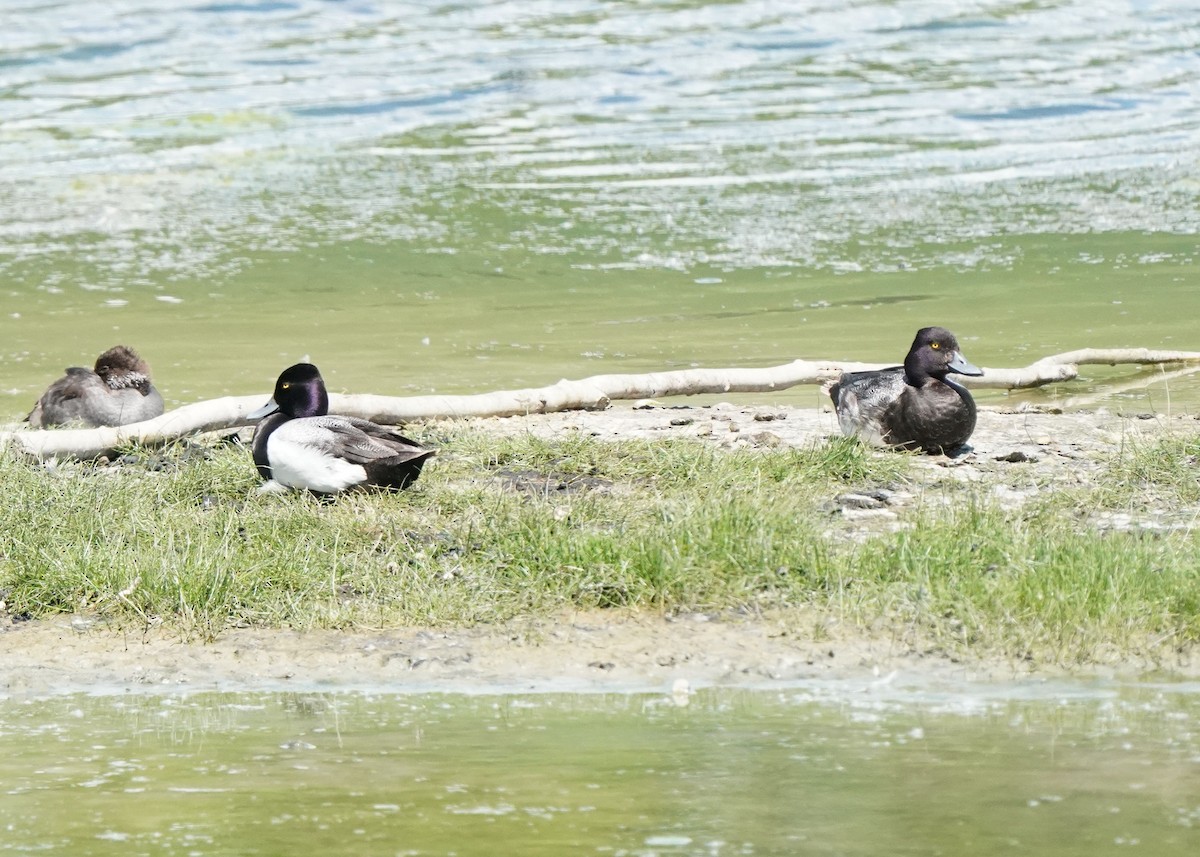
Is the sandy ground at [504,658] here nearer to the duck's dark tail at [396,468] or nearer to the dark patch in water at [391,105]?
the duck's dark tail at [396,468]

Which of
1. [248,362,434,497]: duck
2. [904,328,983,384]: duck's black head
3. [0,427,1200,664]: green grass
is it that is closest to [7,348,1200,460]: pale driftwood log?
[0,427,1200,664]: green grass

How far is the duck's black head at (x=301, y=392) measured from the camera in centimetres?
848

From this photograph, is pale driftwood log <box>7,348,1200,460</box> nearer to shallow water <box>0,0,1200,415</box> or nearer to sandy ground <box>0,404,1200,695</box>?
shallow water <box>0,0,1200,415</box>

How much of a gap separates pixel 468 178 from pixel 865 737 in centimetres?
2124

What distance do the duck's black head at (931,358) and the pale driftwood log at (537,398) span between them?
211 centimetres

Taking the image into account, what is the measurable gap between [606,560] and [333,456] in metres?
1.67

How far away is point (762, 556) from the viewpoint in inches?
271

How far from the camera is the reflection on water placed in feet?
14.3

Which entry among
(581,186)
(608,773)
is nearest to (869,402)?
(608,773)

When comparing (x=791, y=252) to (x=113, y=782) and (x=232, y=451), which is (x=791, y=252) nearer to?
(x=232, y=451)

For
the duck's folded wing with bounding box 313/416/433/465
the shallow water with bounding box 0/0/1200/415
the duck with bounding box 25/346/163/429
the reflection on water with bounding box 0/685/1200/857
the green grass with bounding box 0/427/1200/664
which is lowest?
the reflection on water with bounding box 0/685/1200/857

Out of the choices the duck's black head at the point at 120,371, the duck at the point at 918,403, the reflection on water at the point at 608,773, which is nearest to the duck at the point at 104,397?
the duck's black head at the point at 120,371

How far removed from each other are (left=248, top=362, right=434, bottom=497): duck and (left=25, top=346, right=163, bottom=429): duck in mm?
2709

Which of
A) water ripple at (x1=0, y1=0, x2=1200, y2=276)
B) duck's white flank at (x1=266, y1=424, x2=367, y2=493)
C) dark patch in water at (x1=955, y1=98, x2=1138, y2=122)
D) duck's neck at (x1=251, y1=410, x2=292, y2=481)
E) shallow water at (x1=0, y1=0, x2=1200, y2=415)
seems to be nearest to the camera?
duck's white flank at (x1=266, y1=424, x2=367, y2=493)
